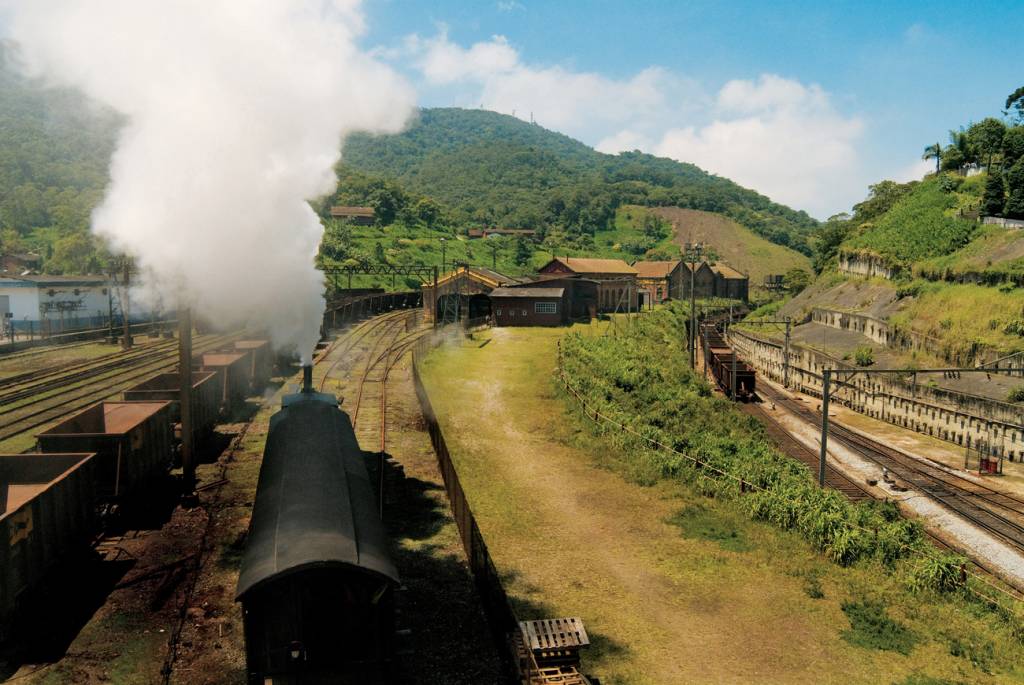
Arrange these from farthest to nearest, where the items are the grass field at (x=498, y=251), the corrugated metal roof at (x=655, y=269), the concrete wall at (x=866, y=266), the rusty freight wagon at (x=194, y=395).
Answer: the grass field at (x=498, y=251) < the corrugated metal roof at (x=655, y=269) < the concrete wall at (x=866, y=266) < the rusty freight wagon at (x=194, y=395)

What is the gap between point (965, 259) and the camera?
6738cm

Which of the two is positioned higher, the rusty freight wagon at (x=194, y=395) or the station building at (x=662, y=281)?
the station building at (x=662, y=281)

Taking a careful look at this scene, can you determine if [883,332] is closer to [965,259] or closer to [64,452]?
[965,259]

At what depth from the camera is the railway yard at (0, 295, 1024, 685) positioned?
14.5 m

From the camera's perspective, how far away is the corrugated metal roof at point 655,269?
118m

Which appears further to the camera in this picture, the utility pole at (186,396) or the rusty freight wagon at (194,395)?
the rusty freight wagon at (194,395)

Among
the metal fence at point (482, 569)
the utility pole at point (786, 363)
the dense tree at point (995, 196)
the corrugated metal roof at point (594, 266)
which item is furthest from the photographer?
the corrugated metal roof at point (594, 266)

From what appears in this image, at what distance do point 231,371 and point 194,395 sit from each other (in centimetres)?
761

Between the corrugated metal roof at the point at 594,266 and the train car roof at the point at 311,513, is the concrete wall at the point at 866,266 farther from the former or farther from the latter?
the train car roof at the point at 311,513

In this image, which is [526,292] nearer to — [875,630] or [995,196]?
[995,196]

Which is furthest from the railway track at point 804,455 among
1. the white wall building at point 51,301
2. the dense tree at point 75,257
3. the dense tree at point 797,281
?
the dense tree at point 75,257

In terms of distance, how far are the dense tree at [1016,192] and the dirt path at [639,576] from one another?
204ft

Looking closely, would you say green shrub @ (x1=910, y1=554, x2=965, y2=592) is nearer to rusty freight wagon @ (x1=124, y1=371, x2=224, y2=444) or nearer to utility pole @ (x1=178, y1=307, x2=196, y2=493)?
utility pole @ (x1=178, y1=307, x2=196, y2=493)

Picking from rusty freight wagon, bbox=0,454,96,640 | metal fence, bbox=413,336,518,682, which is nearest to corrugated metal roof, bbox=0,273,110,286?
metal fence, bbox=413,336,518,682
